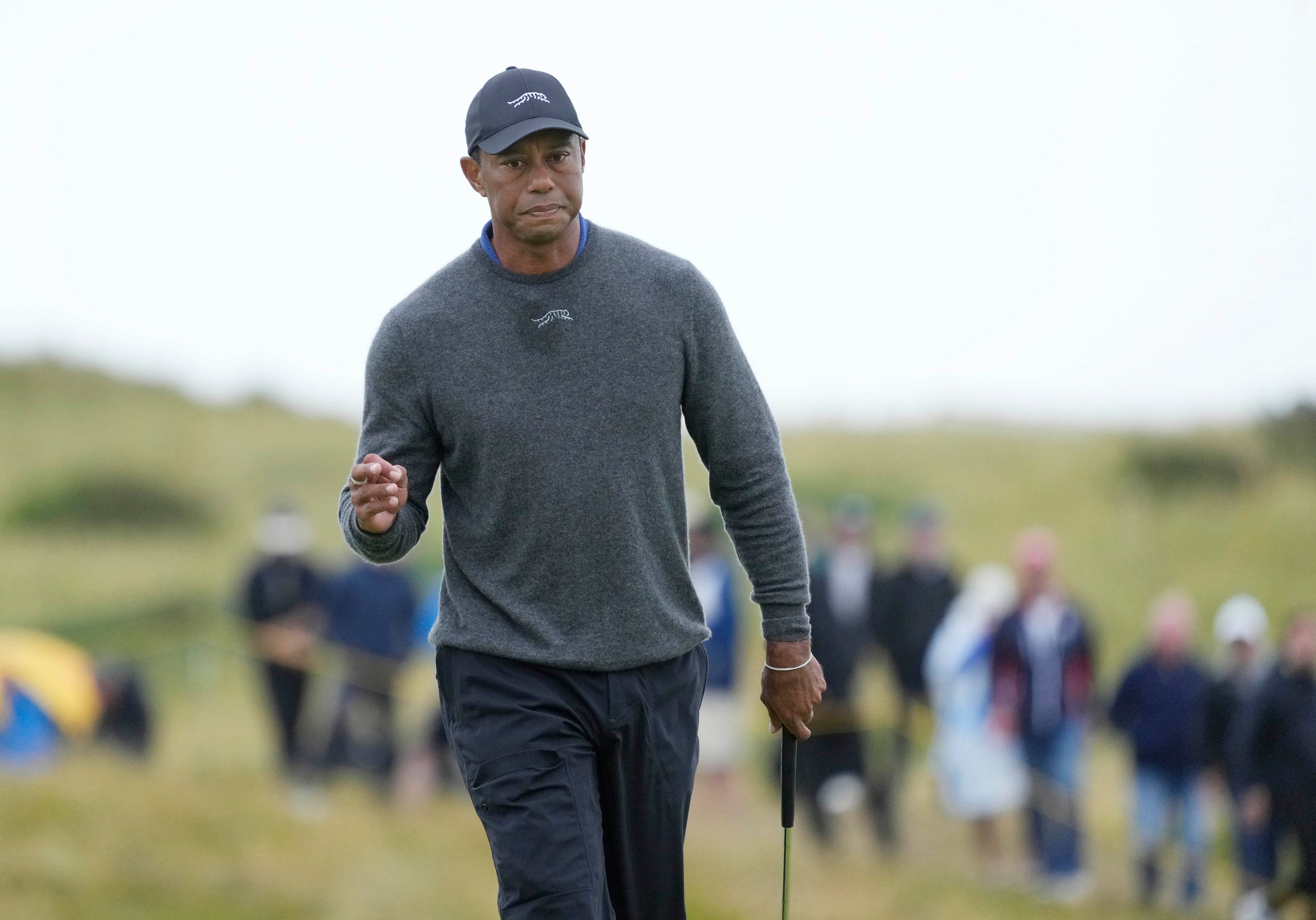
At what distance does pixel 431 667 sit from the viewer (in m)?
14.9

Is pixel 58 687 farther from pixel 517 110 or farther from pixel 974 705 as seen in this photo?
pixel 517 110

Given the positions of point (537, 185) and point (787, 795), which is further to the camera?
point (787, 795)

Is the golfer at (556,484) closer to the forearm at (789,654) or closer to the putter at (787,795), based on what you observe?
the forearm at (789,654)

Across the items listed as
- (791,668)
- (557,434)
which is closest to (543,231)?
(557,434)

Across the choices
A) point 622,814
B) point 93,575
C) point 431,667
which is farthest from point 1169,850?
point 93,575

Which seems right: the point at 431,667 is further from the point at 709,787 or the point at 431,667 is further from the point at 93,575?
the point at 93,575

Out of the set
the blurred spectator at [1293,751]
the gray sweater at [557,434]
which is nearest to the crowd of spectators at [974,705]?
the blurred spectator at [1293,751]

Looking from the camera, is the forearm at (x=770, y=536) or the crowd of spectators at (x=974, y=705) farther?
the crowd of spectators at (x=974, y=705)

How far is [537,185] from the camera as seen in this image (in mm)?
3805

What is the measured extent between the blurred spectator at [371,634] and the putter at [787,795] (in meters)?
7.44

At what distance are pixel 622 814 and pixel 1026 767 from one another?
7.45 m

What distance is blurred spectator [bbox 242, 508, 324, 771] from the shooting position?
472 inches

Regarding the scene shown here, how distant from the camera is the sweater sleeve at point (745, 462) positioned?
3992mm

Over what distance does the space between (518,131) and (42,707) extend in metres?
11.0
